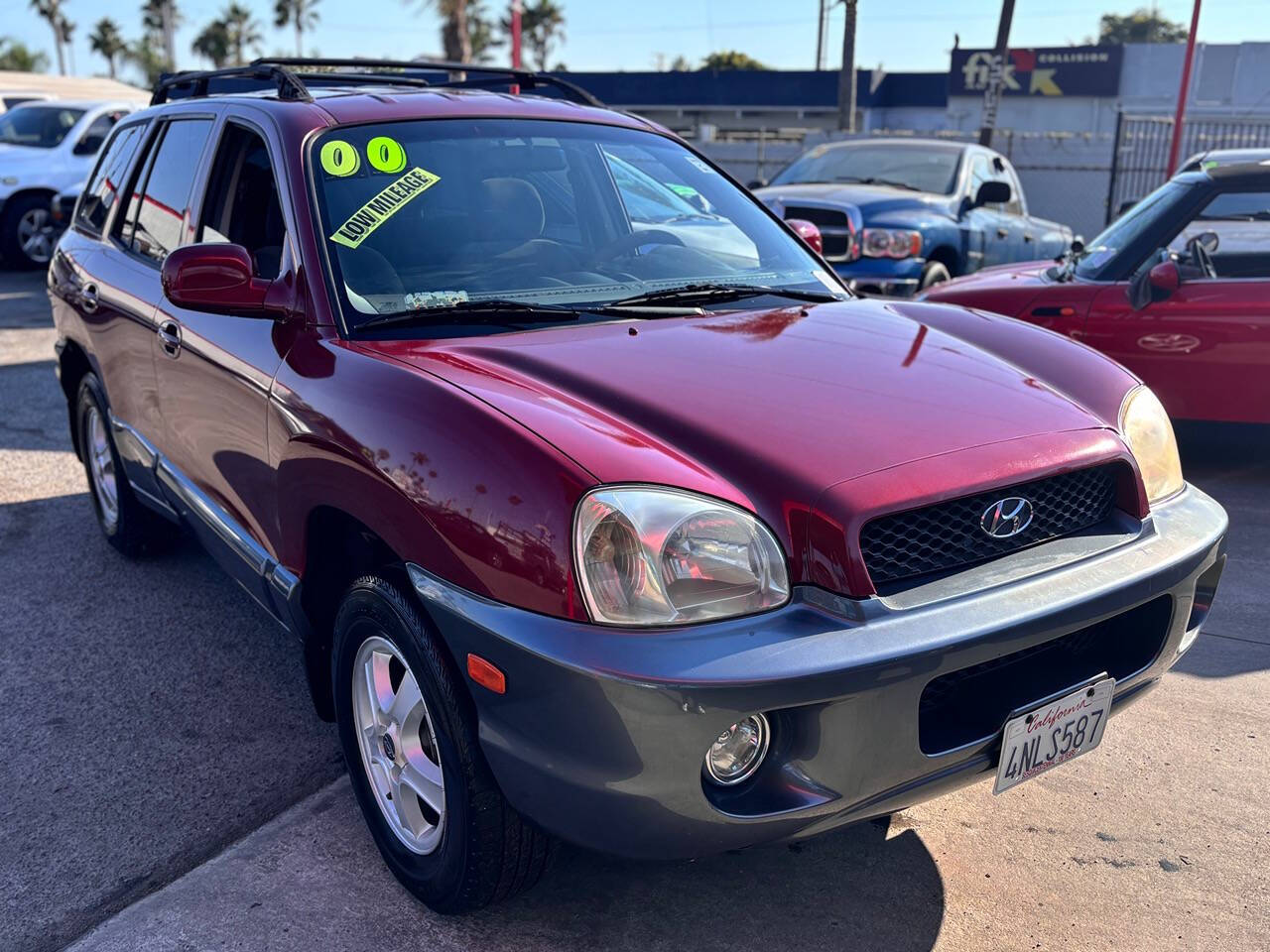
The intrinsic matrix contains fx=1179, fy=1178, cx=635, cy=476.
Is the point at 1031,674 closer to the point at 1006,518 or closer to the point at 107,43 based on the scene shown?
the point at 1006,518

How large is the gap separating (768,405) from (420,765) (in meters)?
1.09

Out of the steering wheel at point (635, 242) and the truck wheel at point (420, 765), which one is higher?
the steering wheel at point (635, 242)

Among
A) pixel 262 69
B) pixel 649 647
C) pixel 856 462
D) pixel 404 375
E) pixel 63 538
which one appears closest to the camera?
pixel 649 647

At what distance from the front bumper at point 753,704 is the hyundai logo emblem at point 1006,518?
0.08 meters

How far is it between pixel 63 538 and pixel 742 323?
137 inches

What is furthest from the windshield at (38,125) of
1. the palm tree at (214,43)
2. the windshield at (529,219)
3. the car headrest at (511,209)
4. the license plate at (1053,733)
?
the palm tree at (214,43)

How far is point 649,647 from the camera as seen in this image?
2035 mm

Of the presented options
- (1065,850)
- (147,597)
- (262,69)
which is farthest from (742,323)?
(147,597)

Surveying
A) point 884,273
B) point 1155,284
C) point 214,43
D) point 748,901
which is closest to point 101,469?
point 748,901

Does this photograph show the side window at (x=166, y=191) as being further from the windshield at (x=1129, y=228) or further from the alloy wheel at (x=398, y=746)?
the windshield at (x=1129, y=228)

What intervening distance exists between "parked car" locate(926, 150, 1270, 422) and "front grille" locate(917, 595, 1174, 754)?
3.30 meters

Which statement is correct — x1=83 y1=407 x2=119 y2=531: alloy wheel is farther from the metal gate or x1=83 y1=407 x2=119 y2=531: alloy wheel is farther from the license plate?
the metal gate

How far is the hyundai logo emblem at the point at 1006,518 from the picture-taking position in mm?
2389

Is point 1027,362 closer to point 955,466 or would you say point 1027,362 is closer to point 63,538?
point 955,466
